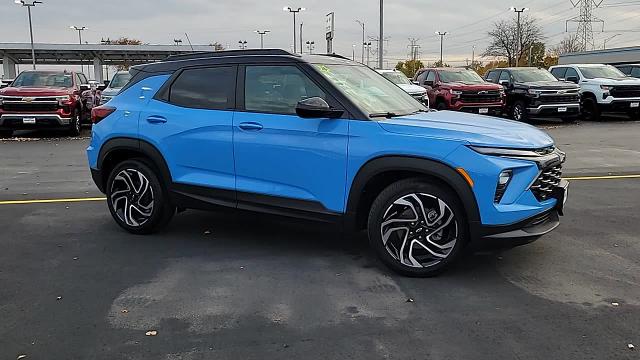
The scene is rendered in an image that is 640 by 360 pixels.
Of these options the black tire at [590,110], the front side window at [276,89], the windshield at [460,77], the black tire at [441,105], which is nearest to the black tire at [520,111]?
the windshield at [460,77]

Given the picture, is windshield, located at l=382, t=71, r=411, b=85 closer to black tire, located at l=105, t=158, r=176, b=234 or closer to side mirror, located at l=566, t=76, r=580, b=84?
side mirror, located at l=566, t=76, r=580, b=84

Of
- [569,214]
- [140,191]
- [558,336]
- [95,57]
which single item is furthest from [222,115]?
[95,57]

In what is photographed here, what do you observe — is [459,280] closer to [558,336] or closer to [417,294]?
[417,294]

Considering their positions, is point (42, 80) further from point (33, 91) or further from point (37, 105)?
point (37, 105)

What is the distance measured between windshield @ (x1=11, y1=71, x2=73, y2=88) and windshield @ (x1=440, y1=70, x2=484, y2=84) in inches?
462

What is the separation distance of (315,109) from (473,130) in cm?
123

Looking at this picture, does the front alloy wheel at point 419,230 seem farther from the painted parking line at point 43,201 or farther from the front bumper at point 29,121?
the front bumper at point 29,121

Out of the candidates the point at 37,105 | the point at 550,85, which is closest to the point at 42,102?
the point at 37,105

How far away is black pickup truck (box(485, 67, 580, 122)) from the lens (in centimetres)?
1802

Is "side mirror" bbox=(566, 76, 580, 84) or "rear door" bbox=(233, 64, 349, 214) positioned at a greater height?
"side mirror" bbox=(566, 76, 580, 84)

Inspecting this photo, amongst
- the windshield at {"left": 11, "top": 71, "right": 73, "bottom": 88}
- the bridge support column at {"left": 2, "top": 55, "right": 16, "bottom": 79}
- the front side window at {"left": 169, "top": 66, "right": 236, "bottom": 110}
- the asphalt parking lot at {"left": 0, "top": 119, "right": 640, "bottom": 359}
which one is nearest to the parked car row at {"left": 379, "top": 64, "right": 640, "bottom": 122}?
the windshield at {"left": 11, "top": 71, "right": 73, "bottom": 88}

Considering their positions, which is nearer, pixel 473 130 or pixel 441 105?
pixel 473 130

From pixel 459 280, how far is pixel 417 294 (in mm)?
466

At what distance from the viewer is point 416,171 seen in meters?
4.43
